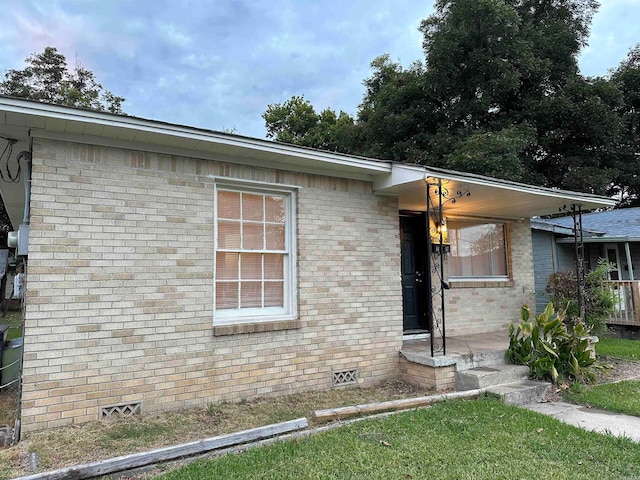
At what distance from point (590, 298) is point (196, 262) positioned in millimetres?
8165

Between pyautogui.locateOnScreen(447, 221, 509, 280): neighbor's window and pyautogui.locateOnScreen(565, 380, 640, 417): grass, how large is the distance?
125 inches

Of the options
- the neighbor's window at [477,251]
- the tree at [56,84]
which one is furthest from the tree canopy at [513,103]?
the tree at [56,84]

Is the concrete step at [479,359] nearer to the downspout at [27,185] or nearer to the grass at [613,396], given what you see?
the grass at [613,396]

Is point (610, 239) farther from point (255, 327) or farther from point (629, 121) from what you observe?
point (255, 327)

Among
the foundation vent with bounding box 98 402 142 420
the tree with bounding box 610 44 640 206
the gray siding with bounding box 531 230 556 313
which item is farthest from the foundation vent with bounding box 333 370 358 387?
the tree with bounding box 610 44 640 206

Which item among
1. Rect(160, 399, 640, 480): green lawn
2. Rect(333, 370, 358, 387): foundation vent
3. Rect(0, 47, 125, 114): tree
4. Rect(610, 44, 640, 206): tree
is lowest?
Rect(160, 399, 640, 480): green lawn

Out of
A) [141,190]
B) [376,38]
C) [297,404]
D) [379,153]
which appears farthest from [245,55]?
[297,404]

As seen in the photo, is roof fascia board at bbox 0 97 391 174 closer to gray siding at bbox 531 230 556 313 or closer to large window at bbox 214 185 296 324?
large window at bbox 214 185 296 324

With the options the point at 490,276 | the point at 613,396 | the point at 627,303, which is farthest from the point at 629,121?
the point at 613,396

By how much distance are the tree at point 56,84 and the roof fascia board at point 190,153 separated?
64.0ft

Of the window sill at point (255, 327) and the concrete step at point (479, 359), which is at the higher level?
the window sill at point (255, 327)

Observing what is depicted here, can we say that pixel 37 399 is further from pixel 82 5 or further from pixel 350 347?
pixel 82 5

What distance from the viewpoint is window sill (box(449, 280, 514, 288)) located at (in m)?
8.31

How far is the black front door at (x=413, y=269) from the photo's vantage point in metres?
7.75
